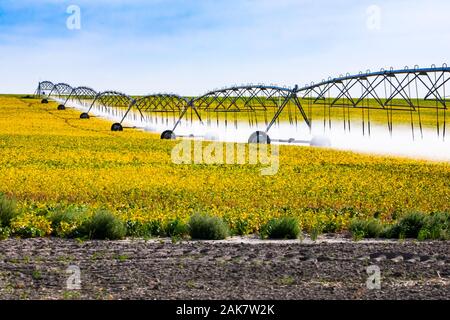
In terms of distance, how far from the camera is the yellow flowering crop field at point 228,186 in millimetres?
18266

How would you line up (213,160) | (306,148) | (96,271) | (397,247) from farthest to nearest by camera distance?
(306,148), (213,160), (397,247), (96,271)

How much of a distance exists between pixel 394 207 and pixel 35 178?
13279 mm

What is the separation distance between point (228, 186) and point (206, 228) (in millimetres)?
10033

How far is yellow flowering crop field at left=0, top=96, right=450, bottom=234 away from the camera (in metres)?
18.3

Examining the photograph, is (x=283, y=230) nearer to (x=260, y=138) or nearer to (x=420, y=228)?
(x=420, y=228)

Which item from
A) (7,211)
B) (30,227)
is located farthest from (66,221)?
(7,211)

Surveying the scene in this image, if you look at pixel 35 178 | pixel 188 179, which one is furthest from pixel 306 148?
pixel 35 178

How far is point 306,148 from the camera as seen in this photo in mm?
45969

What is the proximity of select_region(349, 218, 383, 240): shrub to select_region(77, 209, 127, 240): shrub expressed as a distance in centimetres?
492

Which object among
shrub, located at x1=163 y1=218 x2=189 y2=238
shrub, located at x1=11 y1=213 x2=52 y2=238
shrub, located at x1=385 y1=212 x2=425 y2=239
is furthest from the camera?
shrub, located at x1=385 y1=212 x2=425 y2=239

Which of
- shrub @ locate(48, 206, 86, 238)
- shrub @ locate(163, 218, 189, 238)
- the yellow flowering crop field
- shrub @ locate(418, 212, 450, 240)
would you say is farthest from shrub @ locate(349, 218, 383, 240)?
shrub @ locate(48, 206, 86, 238)

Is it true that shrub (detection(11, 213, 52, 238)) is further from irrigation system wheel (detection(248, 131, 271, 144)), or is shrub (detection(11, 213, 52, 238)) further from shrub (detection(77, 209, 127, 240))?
irrigation system wheel (detection(248, 131, 271, 144))
